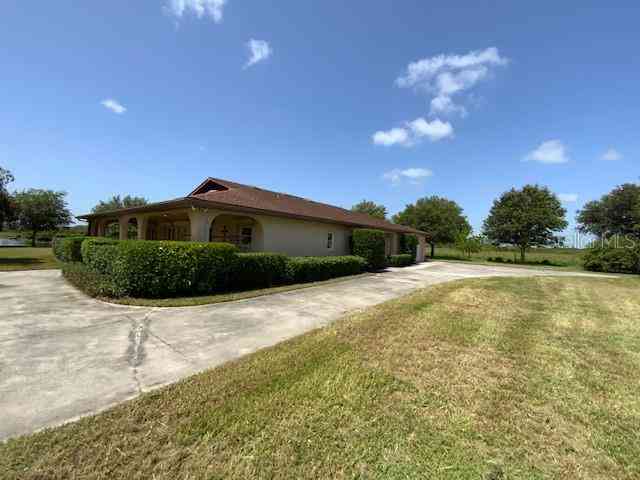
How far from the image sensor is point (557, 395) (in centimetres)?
317

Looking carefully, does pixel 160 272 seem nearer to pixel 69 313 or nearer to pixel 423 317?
pixel 69 313

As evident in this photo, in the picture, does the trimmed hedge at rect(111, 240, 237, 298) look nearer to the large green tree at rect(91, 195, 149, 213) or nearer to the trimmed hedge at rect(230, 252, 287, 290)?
the trimmed hedge at rect(230, 252, 287, 290)

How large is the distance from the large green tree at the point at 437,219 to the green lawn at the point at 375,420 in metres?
30.9

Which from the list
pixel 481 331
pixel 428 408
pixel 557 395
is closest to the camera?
pixel 428 408

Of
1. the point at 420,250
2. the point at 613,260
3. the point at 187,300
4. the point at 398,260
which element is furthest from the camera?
the point at 420,250

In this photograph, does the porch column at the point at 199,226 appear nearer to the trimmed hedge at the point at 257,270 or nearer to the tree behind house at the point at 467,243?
the trimmed hedge at the point at 257,270

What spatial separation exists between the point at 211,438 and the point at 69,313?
573 cm

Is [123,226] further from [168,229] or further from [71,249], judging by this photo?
[168,229]

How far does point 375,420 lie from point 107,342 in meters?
4.34

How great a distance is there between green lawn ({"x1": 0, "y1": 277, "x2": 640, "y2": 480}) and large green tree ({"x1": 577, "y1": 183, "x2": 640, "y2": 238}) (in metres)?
51.8

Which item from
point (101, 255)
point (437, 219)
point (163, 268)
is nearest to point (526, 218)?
point (437, 219)

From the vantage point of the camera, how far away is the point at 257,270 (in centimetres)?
978

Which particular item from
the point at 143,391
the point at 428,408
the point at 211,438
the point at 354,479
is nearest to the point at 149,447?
the point at 211,438

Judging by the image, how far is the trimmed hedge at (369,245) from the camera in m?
16.2
